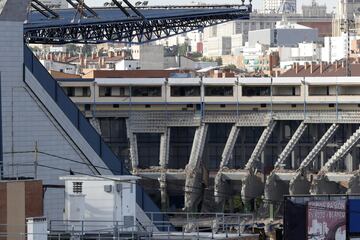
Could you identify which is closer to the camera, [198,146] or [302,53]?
[198,146]

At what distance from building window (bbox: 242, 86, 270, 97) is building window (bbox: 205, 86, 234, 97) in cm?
48

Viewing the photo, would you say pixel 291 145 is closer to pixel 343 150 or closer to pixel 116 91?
pixel 343 150

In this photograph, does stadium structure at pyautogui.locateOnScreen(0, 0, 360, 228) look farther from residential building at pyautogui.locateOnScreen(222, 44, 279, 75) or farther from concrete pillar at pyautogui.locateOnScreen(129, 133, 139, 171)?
residential building at pyautogui.locateOnScreen(222, 44, 279, 75)

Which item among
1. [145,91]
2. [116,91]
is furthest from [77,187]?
[145,91]

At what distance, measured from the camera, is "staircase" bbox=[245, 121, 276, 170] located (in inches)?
2618

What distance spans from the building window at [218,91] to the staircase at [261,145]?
2.04 meters

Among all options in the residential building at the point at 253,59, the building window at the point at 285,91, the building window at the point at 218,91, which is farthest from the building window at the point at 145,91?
the residential building at the point at 253,59

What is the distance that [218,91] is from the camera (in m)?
69.2

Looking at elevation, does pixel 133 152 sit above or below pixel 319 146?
below

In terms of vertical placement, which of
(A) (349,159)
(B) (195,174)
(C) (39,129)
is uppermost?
(C) (39,129)

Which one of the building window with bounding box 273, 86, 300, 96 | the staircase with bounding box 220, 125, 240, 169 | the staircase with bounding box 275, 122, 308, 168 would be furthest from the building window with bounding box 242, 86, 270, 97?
the staircase with bounding box 275, 122, 308, 168

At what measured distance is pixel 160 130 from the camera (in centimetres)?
6850

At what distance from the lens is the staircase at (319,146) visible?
6604 cm

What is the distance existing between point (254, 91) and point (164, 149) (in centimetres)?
420
